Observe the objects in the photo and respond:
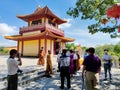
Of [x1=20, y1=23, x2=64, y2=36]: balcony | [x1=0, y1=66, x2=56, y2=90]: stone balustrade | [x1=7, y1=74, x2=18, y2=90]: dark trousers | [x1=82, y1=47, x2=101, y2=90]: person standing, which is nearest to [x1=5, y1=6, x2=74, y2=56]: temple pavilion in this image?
[x1=20, y1=23, x2=64, y2=36]: balcony

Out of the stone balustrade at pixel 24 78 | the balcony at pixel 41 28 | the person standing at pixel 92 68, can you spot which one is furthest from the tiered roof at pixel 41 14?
the person standing at pixel 92 68

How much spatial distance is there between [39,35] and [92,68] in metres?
20.4

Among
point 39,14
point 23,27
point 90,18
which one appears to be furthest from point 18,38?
point 90,18

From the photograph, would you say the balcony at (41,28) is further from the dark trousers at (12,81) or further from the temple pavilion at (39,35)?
the dark trousers at (12,81)

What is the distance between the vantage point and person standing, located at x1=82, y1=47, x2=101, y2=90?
6172mm

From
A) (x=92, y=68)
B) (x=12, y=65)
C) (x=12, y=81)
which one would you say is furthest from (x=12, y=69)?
(x=92, y=68)

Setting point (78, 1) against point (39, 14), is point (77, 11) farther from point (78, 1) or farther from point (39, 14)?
point (39, 14)

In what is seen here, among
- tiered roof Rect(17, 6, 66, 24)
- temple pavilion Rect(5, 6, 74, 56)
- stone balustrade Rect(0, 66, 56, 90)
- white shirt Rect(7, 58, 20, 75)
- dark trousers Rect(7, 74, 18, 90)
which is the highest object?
tiered roof Rect(17, 6, 66, 24)

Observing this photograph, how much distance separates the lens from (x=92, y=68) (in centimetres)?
619

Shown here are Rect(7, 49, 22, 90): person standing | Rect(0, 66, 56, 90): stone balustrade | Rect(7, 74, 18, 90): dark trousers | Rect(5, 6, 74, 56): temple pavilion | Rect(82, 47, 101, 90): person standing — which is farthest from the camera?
Rect(5, 6, 74, 56): temple pavilion

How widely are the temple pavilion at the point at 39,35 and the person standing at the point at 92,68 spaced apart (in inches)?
787

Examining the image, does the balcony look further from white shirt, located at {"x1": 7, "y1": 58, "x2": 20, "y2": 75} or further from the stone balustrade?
white shirt, located at {"x1": 7, "y1": 58, "x2": 20, "y2": 75}

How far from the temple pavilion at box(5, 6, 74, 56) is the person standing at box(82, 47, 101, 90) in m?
20.0

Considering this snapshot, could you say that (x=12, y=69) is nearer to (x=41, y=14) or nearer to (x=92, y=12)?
(x=92, y=12)
